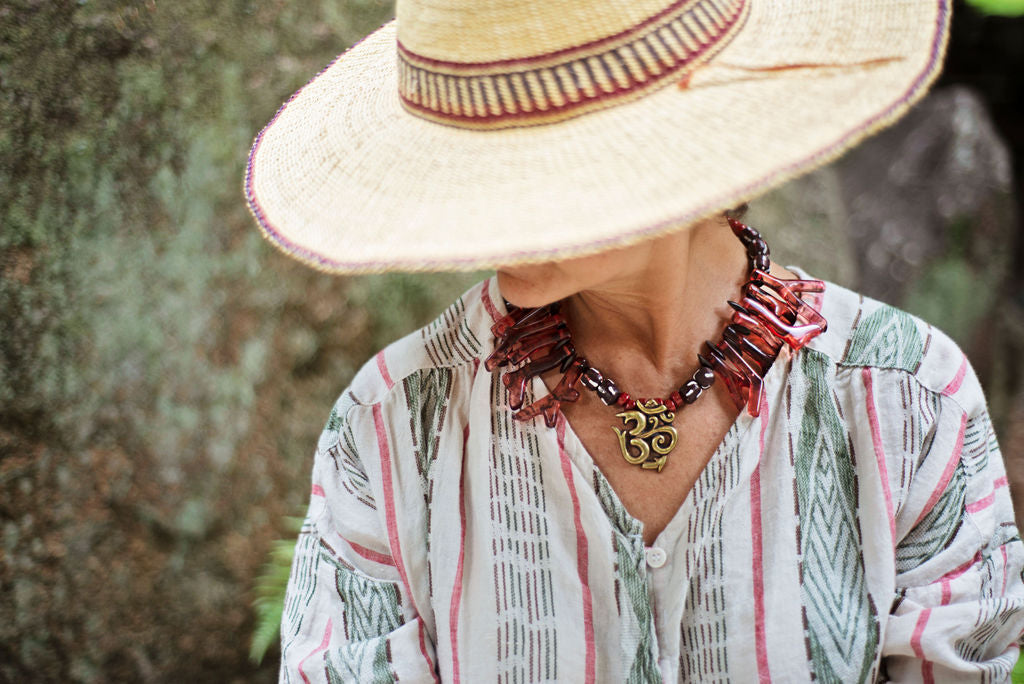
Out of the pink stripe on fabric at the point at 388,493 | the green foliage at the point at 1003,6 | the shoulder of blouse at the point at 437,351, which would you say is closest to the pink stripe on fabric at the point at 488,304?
the shoulder of blouse at the point at 437,351

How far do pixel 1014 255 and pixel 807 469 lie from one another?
4.40 metres

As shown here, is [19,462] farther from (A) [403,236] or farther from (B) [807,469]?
(B) [807,469]

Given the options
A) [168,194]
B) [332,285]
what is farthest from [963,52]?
[168,194]

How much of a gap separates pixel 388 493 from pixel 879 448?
66cm

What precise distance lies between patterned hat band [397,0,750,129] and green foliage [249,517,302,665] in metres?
1.57

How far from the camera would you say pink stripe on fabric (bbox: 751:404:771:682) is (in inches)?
44.5

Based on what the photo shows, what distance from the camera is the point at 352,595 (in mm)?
1244

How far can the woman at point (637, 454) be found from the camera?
0.96m

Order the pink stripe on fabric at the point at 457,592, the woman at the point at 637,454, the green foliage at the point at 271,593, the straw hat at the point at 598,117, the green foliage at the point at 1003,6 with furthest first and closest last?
the green foliage at the point at 1003,6
the green foliage at the point at 271,593
the pink stripe on fabric at the point at 457,592
the woman at the point at 637,454
the straw hat at the point at 598,117

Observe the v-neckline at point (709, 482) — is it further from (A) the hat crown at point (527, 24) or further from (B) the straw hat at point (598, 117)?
(A) the hat crown at point (527, 24)

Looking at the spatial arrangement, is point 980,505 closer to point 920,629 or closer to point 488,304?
point 920,629

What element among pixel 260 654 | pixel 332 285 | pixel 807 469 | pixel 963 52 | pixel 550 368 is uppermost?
pixel 963 52

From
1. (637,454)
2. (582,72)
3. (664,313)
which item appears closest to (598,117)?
(582,72)

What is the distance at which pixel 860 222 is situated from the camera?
12.8ft
